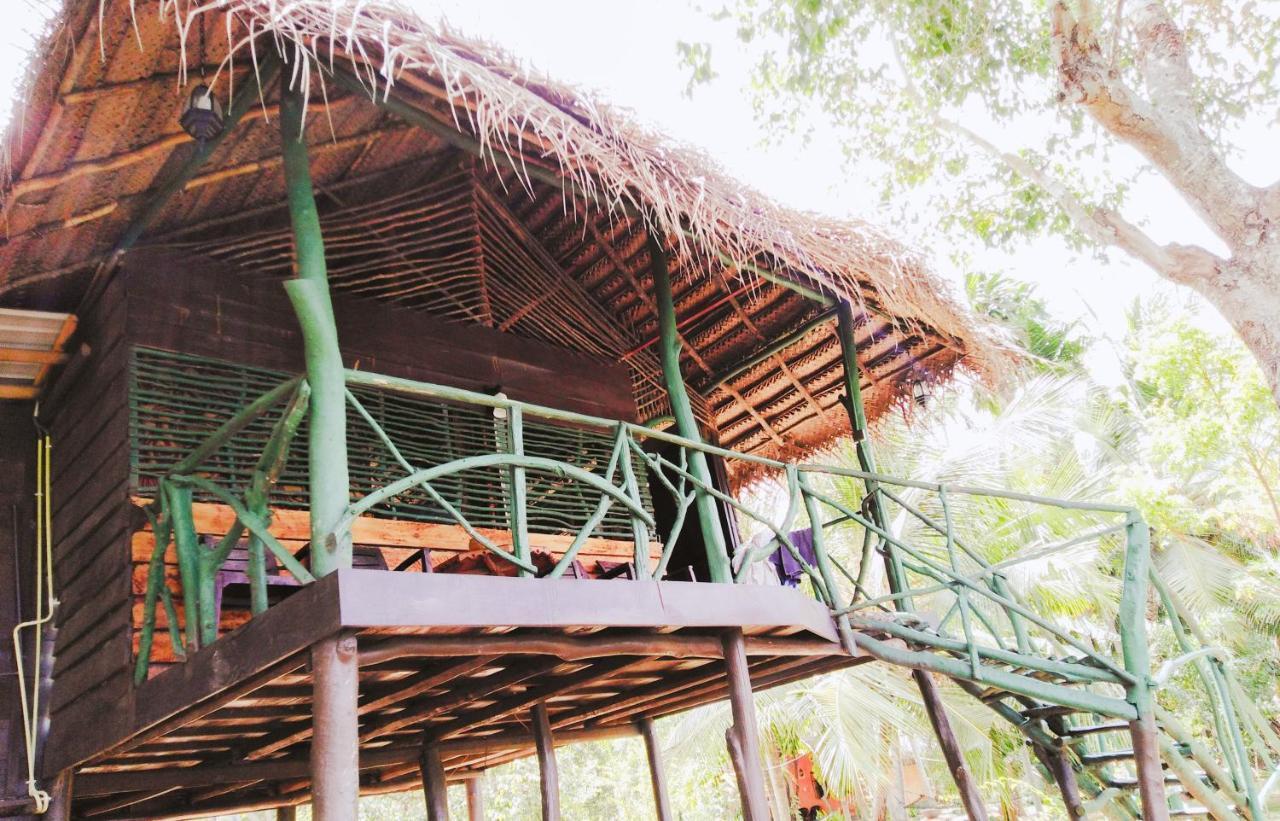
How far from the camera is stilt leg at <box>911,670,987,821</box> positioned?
4926 mm

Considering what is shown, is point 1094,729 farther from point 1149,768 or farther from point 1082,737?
point 1149,768

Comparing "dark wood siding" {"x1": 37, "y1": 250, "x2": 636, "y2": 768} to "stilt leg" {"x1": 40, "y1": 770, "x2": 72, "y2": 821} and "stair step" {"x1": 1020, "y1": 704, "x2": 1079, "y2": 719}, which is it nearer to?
"stilt leg" {"x1": 40, "y1": 770, "x2": 72, "y2": 821}

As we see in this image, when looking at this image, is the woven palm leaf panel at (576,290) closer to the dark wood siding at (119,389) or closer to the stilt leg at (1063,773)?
the dark wood siding at (119,389)

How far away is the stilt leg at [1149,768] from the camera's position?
4.31 metres

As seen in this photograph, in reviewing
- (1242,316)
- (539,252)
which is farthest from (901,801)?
(539,252)

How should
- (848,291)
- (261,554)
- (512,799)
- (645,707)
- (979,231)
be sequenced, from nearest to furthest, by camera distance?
(261,554)
(848,291)
(645,707)
(979,231)
(512,799)

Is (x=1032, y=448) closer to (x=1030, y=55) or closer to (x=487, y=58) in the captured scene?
(x=1030, y=55)

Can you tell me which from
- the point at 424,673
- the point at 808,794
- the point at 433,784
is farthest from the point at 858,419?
the point at 808,794

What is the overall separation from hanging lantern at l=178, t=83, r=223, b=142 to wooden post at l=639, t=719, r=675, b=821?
4320 mm

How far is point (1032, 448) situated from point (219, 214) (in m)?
10.9

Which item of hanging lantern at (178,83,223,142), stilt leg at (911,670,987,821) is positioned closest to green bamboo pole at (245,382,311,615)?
hanging lantern at (178,83,223,142)

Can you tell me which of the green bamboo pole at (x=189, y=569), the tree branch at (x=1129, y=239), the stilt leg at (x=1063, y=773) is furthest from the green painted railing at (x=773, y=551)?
the tree branch at (x=1129, y=239)

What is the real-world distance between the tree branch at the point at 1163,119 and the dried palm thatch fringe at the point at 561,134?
1773 mm

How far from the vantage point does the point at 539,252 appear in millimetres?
5473
